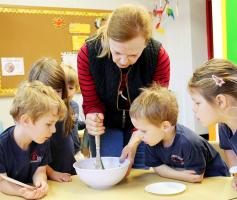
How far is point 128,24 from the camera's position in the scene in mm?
1184

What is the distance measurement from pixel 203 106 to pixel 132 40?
325 mm

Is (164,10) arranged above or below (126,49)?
above

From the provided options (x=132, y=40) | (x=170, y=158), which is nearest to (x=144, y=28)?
(x=132, y=40)

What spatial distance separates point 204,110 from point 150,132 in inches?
8.3

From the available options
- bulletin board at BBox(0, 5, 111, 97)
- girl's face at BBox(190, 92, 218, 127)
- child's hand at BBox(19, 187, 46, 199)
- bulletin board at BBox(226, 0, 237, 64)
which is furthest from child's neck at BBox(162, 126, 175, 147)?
bulletin board at BBox(0, 5, 111, 97)

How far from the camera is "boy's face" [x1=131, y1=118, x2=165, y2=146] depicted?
4.22ft

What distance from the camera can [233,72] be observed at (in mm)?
1164

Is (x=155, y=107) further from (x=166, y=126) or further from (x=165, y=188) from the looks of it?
(x=165, y=188)

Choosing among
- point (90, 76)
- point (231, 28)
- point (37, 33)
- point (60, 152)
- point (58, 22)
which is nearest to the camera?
point (90, 76)

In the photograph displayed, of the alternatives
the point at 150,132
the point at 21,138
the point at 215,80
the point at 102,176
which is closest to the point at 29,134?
the point at 21,138

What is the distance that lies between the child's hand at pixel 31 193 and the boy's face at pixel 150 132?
414mm

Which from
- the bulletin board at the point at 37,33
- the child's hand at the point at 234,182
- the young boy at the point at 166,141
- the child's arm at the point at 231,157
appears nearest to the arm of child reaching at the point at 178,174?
the young boy at the point at 166,141

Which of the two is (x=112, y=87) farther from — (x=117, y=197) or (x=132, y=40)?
(x=117, y=197)

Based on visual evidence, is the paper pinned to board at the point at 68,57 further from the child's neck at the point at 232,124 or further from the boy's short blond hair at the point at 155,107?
the child's neck at the point at 232,124
